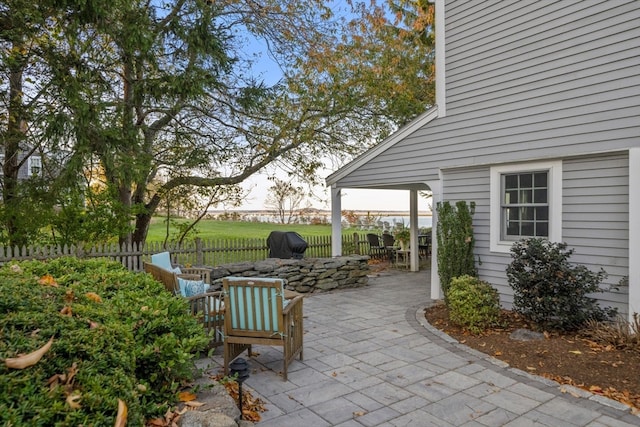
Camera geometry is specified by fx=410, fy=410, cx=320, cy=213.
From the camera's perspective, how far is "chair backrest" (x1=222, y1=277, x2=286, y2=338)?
3.85m

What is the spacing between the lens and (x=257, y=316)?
155 inches

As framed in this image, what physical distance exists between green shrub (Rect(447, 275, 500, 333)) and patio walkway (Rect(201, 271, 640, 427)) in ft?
1.47

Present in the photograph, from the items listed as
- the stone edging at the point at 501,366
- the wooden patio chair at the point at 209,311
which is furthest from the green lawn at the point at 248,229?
the wooden patio chair at the point at 209,311

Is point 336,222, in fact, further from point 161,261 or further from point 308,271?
point 161,261

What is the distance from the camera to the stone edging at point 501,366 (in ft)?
11.0

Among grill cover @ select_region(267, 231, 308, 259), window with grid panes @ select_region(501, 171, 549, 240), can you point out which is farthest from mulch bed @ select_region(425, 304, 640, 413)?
grill cover @ select_region(267, 231, 308, 259)

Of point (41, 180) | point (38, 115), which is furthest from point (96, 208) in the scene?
point (38, 115)

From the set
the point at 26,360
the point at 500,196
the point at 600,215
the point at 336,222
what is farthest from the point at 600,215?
the point at 26,360

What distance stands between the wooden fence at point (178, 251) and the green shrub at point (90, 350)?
4.72 meters

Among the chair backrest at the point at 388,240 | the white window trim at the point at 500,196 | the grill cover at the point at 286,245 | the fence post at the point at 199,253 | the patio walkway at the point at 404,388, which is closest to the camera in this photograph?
the patio walkway at the point at 404,388

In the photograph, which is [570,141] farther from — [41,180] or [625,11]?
[41,180]

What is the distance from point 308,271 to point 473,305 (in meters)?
3.79

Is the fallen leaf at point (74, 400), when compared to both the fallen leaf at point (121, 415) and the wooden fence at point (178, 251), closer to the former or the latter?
the fallen leaf at point (121, 415)

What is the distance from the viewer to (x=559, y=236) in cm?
575
